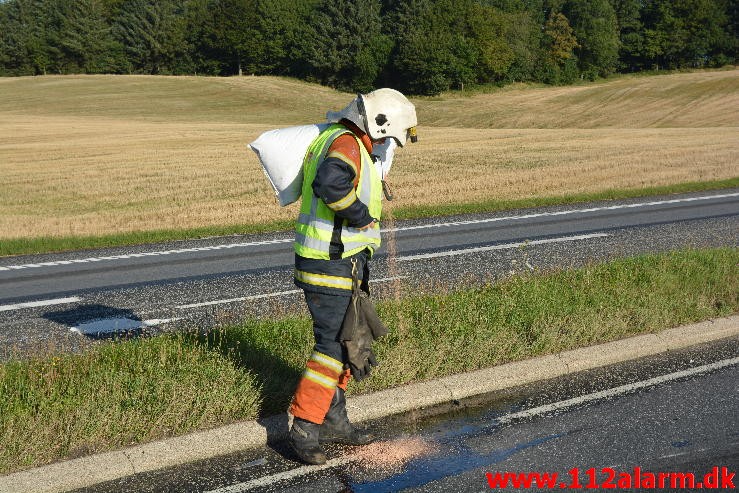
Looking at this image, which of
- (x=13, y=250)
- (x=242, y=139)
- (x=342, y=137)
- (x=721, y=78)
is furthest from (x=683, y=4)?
(x=342, y=137)

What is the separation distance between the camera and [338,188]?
14.4 ft

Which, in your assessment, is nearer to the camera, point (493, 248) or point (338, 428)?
point (338, 428)

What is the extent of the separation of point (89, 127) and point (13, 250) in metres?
32.3

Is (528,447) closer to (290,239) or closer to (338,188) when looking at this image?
(338,188)

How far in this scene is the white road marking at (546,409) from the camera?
454 cm

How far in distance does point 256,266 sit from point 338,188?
7.08 meters

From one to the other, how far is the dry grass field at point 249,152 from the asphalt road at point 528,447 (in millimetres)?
11697

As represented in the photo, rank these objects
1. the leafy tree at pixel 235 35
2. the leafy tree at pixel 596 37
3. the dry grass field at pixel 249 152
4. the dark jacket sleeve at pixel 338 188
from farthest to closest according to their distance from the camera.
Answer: the leafy tree at pixel 596 37 → the leafy tree at pixel 235 35 → the dry grass field at pixel 249 152 → the dark jacket sleeve at pixel 338 188

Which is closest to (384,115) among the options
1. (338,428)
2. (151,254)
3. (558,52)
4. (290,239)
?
(338,428)

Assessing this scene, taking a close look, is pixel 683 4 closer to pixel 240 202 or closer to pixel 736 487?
pixel 240 202

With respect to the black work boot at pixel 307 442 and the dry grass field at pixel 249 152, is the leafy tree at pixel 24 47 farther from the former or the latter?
the black work boot at pixel 307 442

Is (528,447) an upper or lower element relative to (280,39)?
lower

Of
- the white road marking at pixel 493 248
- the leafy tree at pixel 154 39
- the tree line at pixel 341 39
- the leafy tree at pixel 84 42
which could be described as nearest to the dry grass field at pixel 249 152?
the white road marking at pixel 493 248

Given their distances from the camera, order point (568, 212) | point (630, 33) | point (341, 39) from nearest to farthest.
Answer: point (568, 212) → point (341, 39) → point (630, 33)
